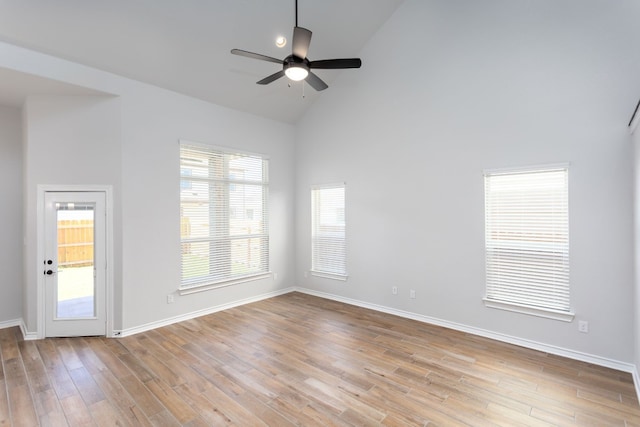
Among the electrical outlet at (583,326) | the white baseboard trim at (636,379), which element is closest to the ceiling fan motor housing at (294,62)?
the electrical outlet at (583,326)

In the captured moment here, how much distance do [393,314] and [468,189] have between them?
2297 millimetres

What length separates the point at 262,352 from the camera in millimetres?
3809

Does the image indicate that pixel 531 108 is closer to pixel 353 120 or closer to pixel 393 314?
pixel 353 120

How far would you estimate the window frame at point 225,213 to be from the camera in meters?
5.02

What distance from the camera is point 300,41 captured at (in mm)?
3107

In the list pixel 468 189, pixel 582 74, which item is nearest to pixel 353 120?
pixel 468 189

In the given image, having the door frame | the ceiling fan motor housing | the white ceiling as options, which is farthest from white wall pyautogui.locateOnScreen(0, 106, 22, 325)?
the ceiling fan motor housing

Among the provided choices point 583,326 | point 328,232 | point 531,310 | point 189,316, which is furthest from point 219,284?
point 583,326

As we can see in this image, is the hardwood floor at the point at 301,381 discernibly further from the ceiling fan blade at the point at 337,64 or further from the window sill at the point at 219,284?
the ceiling fan blade at the point at 337,64

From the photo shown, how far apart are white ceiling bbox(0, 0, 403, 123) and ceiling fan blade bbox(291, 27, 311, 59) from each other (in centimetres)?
152

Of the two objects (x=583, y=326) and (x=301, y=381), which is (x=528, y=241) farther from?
(x=301, y=381)

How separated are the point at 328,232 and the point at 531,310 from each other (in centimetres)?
345

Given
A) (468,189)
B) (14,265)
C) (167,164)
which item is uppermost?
(167,164)

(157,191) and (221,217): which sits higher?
(157,191)
